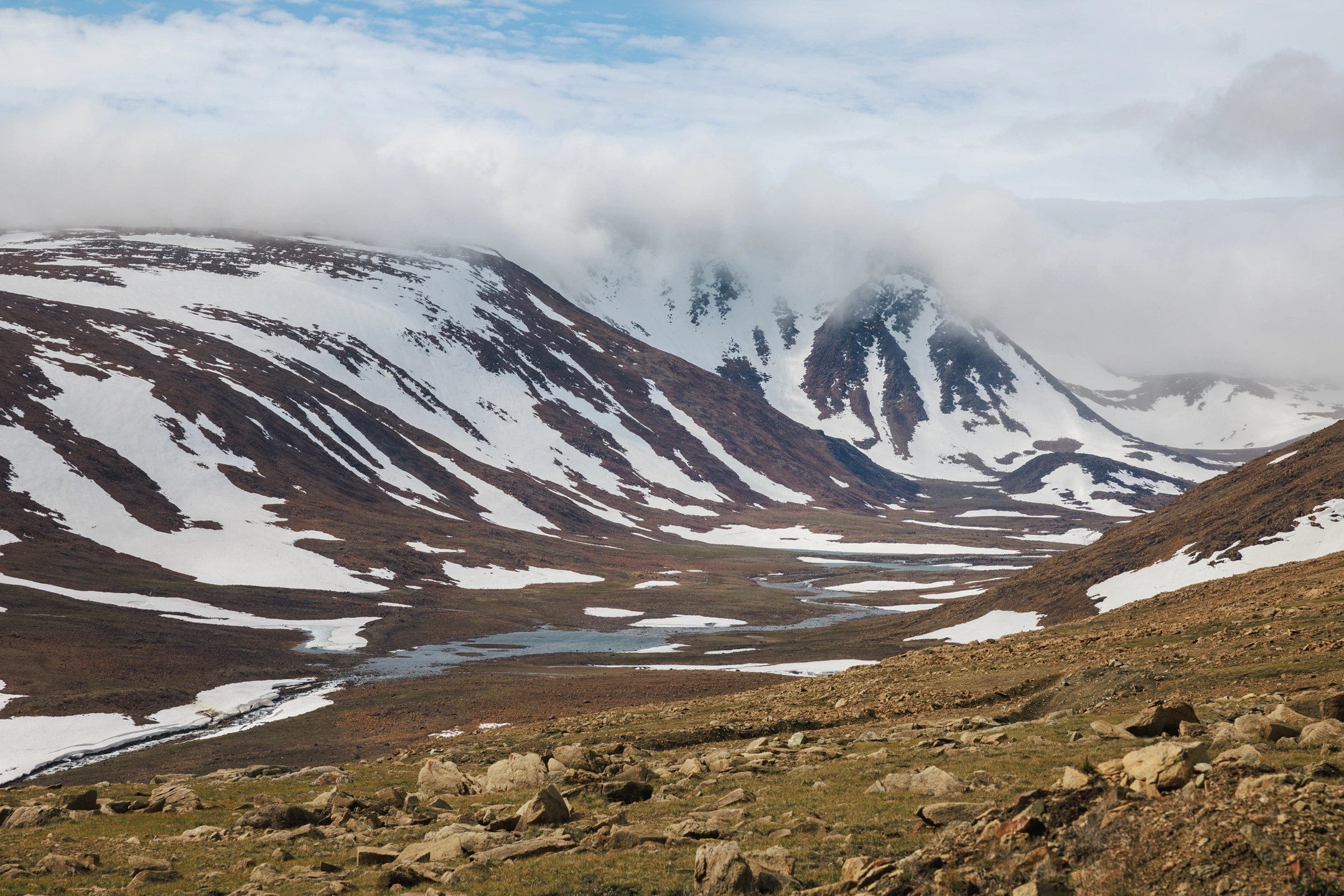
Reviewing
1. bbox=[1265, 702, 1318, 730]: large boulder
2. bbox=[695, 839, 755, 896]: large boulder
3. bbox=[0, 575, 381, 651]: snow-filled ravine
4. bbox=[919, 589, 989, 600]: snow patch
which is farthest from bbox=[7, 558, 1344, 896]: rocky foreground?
bbox=[919, 589, 989, 600]: snow patch

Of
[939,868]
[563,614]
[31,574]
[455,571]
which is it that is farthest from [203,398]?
[939,868]

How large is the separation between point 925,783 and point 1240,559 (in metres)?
62.7

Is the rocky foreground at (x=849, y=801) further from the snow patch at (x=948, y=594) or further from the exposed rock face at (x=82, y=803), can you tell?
the snow patch at (x=948, y=594)

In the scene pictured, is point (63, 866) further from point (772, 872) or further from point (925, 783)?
point (925, 783)

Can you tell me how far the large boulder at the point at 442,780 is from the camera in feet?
94.2

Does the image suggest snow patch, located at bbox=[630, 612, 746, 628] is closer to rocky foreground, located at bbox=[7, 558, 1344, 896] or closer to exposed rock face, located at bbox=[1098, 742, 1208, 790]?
rocky foreground, located at bbox=[7, 558, 1344, 896]

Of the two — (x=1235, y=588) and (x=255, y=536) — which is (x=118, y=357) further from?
(x=1235, y=588)

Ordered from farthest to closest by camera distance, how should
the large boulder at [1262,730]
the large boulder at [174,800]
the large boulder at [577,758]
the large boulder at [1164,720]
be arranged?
the large boulder at [174,800] < the large boulder at [577,758] < the large boulder at [1164,720] < the large boulder at [1262,730]

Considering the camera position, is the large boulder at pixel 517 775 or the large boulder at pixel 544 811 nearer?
the large boulder at pixel 544 811

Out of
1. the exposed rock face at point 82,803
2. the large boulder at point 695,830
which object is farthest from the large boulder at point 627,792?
the exposed rock face at point 82,803

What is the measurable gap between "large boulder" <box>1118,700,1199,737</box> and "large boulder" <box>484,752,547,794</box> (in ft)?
51.8

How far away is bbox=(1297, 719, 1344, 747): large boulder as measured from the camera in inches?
786

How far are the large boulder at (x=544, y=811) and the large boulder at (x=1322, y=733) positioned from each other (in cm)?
1593

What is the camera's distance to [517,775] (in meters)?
28.2
